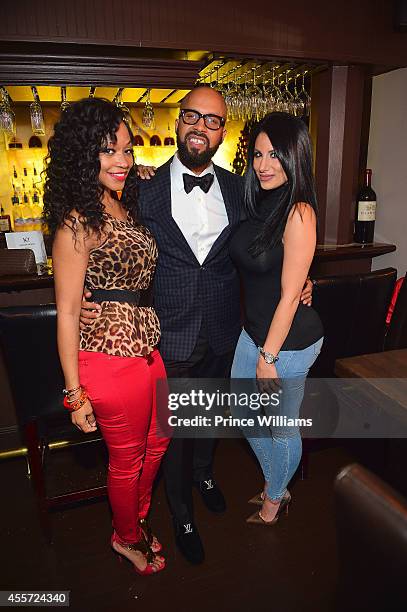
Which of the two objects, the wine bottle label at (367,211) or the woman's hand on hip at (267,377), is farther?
the wine bottle label at (367,211)

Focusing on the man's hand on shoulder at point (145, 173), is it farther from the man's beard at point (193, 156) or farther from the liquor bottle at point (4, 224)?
the liquor bottle at point (4, 224)

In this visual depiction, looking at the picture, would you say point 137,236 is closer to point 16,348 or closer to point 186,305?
point 186,305

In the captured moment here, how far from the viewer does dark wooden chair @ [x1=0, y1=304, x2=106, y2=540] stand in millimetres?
A: 1818

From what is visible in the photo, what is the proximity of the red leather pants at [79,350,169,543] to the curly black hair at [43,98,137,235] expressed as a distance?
0.46 m

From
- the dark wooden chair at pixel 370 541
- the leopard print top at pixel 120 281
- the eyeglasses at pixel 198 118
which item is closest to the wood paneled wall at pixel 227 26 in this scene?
the eyeglasses at pixel 198 118

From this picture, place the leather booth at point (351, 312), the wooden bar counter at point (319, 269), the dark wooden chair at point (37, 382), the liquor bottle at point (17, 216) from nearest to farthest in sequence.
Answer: the dark wooden chair at point (37, 382) < the leather booth at point (351, 312) < the wooden bar counter at point (319, 269) < the liquor bottle at point (17, 216)

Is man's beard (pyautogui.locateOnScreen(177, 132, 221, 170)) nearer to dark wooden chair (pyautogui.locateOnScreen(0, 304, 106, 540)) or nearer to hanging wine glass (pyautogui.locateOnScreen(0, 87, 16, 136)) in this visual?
dark wooden chair (pyautogui.locateOnScreen(0, 304, 106, 540))

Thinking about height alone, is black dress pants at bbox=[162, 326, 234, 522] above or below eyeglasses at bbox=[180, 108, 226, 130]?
below

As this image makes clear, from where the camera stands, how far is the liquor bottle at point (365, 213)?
3115mm

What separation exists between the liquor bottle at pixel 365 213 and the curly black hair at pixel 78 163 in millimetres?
2181

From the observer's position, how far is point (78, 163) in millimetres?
1393

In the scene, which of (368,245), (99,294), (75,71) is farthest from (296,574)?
(75,71)

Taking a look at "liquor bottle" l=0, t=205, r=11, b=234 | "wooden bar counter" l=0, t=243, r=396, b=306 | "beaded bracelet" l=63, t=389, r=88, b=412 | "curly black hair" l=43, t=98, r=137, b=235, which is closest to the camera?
"curly black hair" l=43, t=98, r=137, b=235
